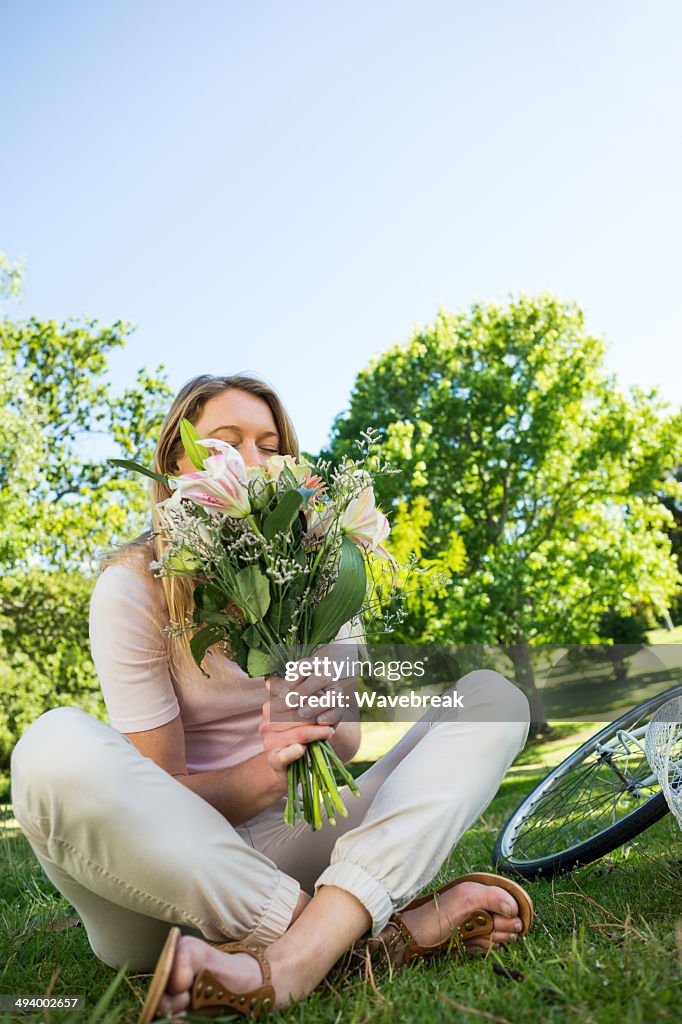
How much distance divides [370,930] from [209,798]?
48cm

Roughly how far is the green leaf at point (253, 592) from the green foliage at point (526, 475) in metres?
9.56

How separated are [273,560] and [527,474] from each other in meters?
11.5

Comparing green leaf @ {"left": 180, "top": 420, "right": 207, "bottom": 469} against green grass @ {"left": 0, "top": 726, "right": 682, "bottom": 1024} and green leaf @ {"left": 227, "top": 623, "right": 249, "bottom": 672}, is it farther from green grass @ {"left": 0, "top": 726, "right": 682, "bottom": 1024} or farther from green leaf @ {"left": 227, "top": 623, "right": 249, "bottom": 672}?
green grass @ {"left": 0, "top": 726, "right": 682, "bottom": 1024}

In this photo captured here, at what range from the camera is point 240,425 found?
239 centimetres

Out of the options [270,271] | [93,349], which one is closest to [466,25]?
[93,349]

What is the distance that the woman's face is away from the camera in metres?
2.38

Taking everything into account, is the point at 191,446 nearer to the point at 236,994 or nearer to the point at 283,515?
the point at 283,515

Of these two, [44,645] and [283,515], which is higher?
[283,515]

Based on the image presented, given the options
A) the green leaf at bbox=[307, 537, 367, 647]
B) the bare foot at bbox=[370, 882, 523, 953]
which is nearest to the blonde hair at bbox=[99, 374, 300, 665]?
the green leaf at bbox=[307, 537, 367, 647]

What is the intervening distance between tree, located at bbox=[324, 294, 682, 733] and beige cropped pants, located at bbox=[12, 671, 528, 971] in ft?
30.6

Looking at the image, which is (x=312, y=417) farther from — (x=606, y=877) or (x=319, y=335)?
(x=606, y=877)

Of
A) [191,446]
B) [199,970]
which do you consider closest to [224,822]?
[199,970]

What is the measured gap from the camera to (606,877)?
2.58 meters

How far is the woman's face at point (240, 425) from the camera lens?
2375 mm
